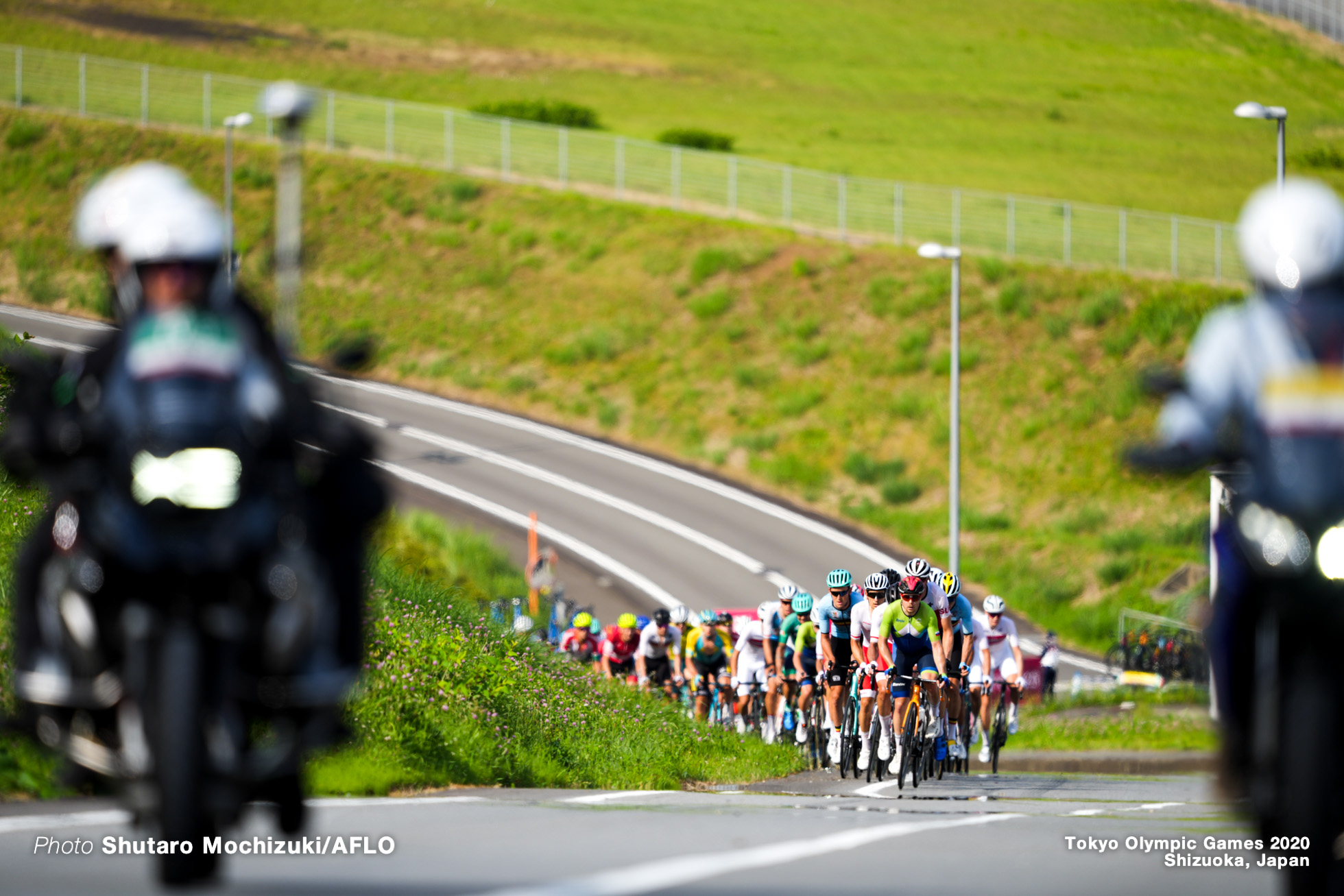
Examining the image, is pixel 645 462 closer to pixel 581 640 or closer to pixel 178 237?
pixel 581 640

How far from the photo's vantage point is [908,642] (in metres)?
17.1

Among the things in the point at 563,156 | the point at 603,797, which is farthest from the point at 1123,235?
the point at 603,797

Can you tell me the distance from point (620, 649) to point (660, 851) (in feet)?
52.9

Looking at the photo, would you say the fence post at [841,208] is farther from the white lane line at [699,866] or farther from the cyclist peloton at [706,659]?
the white lane line at [699,866]

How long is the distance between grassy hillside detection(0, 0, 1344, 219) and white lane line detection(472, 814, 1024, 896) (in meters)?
70.7

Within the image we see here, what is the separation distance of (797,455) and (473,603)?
3525 centimetres

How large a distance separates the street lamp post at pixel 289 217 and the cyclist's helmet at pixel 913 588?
1221 cm

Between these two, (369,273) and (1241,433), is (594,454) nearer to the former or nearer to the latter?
(369,273)

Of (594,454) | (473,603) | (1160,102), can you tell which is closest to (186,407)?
(473,603)

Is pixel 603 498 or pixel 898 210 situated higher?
pixel 898 210

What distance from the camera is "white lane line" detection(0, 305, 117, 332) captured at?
55969 mm

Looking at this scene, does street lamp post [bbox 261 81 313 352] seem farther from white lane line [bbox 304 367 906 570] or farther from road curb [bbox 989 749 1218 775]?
white lane line [bbox 304 367 906 570]

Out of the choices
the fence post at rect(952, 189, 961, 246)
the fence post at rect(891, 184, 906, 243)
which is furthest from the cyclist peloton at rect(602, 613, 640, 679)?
the fence post at rect(891, 184, 906, 243)

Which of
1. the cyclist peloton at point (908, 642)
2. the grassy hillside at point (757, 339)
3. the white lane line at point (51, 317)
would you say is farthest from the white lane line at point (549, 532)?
the cyclist peloton at point (908, 642)
